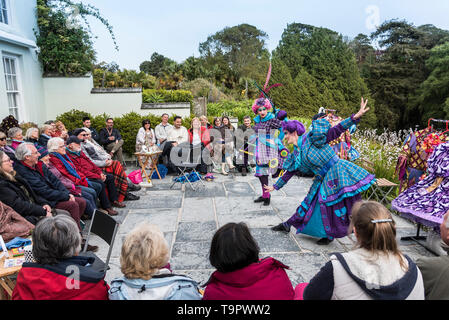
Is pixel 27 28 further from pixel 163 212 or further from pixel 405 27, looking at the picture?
pixel 405 27

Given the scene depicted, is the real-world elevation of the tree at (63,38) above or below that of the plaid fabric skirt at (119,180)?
above

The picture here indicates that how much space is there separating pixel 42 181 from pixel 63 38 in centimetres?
654

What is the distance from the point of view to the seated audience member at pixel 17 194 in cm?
364

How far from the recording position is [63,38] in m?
9.23

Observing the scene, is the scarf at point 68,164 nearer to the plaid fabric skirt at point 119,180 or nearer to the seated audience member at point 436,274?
the plaid fabric skirt at point 119,180

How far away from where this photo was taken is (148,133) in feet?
28.1

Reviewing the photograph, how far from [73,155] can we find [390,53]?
34153 millimetres

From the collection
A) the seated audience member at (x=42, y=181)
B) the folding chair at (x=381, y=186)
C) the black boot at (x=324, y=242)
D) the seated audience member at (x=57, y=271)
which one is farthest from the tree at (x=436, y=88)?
the seated audience member at (x=57, y=271)

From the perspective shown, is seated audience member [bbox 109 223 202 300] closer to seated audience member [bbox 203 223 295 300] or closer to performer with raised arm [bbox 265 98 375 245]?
seated audience member [bbox 203 223 295 300]

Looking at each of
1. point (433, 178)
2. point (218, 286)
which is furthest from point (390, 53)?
point (218, 286)

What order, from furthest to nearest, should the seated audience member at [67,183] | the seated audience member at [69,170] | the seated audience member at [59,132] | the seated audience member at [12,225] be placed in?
1. the seated audience member at [59,132]
2. the seated audience member at [69,170]
3. the seated audience member at [67,183]
4. the seated audience member at [12,225]

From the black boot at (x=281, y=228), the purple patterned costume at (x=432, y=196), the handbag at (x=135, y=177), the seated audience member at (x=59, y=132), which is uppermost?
the seated audience member at (x=59, y=132)

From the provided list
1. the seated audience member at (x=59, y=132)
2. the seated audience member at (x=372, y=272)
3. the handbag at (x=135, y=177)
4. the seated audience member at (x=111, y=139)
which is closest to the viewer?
the seated audience member at (x=372, y=272)

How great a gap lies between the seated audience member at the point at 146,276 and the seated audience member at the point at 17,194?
7.68 ft
